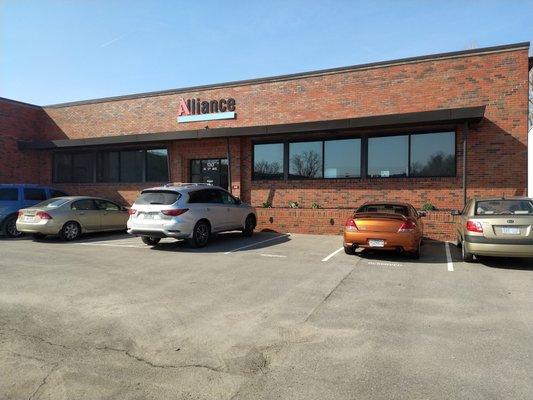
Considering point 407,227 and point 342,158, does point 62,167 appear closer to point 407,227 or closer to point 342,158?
point 342,158

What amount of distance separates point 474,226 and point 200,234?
689 centimetres

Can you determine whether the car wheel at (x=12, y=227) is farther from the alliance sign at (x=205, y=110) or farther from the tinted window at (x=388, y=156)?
the tinted window at (x=388, y=156)

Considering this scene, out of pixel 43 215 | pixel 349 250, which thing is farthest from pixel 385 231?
pixel 43 215

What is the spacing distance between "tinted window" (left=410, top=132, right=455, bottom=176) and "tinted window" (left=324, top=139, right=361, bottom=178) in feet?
6.53

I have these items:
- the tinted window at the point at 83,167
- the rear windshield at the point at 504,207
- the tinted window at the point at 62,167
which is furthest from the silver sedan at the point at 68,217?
the rear windshield at the point at 504,207

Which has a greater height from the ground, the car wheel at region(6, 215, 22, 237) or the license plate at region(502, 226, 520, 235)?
the license plate at region(502, 226, 520, 235)

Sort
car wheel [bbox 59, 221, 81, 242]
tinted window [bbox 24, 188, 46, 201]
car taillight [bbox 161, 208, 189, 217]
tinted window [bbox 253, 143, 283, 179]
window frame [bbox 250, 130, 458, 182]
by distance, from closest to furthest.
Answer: car taillight [bbox 161, 208, 189, 217] → car wheel [bbox 59, 221, 81, 242] → window frame [bbox 250, 130, 458, 182] → tinted window [bbox 24, 188, 46, 201] → tinted window [bbox 253, 143, 283, 179]

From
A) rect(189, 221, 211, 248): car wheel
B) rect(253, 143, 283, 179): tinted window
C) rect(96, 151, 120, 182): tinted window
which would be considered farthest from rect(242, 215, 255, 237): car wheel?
rect(96, 151, 120, 182): tinted window

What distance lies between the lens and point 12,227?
575 inches

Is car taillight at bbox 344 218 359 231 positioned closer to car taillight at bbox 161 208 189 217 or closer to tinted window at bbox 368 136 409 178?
car taillight at bbox 161 208 189 217

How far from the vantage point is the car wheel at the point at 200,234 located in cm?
1170

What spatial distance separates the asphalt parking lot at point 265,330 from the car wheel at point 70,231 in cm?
389

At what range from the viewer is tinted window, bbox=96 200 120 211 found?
585 inches

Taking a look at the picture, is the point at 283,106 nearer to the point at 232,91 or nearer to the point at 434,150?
the point at 232,91
